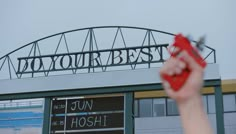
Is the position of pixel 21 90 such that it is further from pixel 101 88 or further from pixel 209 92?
pixel 209 92

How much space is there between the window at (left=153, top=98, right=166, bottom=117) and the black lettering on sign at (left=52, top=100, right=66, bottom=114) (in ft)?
44.2

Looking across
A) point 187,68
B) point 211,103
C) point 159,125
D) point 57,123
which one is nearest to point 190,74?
point 187,68

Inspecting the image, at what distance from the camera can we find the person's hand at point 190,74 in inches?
50.6

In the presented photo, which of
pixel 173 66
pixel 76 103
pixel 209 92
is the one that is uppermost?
pixel 209 92

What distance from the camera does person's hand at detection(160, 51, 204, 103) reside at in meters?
1.28

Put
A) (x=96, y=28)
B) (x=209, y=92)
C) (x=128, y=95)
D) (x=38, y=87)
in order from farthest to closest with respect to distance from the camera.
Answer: (x=209, y=92) < (x=96, y=28) < (x=38, y=87) < (x=128, y=95)

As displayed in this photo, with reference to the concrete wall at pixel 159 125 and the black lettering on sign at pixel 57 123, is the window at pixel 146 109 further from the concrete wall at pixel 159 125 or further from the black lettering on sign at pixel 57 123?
the black lettering on sign at pixel 57 123

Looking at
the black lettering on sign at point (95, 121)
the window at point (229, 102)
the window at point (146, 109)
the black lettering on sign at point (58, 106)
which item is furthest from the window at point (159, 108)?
the black lettering on sign at point (95, 121)

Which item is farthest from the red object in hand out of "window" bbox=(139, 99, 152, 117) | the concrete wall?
"window" bbox=(139, 99, 152, 117)

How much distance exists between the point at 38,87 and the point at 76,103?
1114 mm

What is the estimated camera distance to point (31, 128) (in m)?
11.9

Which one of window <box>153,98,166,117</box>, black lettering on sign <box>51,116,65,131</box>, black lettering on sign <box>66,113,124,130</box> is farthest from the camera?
window <box>153,98,166,117</box>

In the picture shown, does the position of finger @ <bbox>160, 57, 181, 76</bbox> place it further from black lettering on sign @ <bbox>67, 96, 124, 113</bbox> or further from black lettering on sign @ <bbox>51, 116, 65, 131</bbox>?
black lettering on sign @ <bbox>51, 116, 65, 131</bbox>

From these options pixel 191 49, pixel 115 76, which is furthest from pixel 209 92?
pixel 191 49
